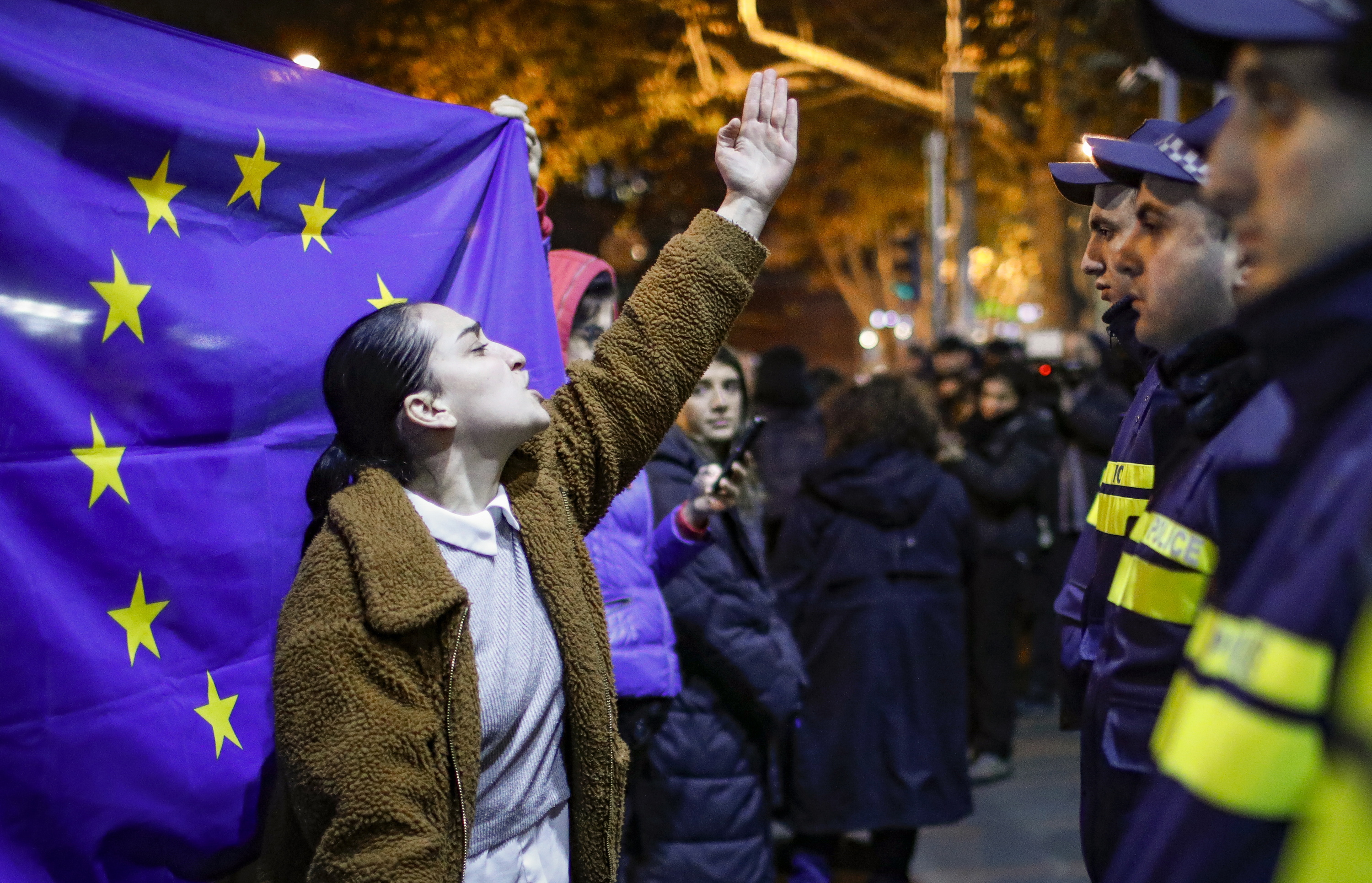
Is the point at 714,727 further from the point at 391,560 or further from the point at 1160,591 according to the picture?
the point at 1160,591

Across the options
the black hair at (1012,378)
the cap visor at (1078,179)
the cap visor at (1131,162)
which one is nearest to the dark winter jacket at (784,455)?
the black hair at (1012,378)

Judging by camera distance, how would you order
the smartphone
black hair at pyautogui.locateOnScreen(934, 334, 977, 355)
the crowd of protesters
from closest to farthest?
1. the crowd of protesters
2. the smartphone
3. black hair at pyautogui.locateOnScreen(934, 334, 977, 355)

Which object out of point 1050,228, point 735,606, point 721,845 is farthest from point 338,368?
point 1050,228

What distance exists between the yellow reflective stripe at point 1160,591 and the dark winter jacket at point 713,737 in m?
2.26

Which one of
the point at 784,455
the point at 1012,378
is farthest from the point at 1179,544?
the point at 1012,378

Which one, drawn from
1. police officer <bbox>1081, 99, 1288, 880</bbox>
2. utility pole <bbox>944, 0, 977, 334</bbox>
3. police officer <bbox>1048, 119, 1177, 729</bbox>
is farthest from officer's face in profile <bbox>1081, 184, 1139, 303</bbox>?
utility pole <bbox>944, 0, 977, 334</bbox>

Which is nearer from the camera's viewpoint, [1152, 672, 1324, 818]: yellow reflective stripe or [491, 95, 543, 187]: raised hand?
[1152, 672, 1324, 818]: yellow reflective stripe

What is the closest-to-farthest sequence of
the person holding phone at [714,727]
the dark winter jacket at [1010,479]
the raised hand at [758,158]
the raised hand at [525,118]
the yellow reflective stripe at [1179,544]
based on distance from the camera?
the yellow reflective stripe at [1179,544] < the raised hand at [758,158] < the raised hand at [525,118] < the person holding phone at [714,727] < the dark winter jacket at [1010,479]

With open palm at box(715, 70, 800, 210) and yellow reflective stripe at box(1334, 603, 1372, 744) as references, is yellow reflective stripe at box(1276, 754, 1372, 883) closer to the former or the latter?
yellow reflective stripe at box(1334, 603, 1372, 744)

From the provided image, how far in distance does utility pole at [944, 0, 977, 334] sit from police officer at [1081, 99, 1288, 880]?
11.3m

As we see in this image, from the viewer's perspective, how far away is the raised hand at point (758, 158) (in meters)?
2.42

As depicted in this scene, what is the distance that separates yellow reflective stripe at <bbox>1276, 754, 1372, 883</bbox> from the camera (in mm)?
828

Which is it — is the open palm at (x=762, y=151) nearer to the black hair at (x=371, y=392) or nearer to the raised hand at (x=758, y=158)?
the raised hand at (x=758, y=158)

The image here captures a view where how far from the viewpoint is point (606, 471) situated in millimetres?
2488
